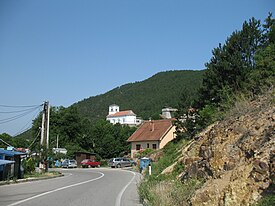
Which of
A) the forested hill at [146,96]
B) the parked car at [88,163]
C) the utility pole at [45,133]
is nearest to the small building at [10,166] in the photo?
the utility pole at [45,133]

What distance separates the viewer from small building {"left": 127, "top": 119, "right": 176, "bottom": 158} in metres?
56.0

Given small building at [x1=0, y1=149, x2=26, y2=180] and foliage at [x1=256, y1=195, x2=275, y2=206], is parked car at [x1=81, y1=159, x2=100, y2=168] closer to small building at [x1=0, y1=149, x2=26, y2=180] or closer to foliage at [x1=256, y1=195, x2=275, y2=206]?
small building at [x1=0, y1=149, x2=26, y2=180]

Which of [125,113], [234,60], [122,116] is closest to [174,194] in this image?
[234,60]

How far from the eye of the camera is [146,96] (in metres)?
154

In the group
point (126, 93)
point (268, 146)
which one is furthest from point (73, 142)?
point (126, 93)

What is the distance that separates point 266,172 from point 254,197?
552 mm

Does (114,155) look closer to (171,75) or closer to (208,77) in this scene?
(208,77)

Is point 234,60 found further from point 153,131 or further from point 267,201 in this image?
point 153,131

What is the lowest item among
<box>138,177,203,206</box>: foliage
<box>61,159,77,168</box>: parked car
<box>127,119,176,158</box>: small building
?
<box>61,159,77,168</box>: parked car

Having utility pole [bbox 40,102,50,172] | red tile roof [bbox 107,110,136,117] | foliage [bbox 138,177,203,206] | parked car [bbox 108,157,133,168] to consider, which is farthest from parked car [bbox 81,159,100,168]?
red tile roof [bbox 107,110,136,117]

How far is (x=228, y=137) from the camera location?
9680 millimetres

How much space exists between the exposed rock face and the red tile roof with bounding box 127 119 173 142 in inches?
1787

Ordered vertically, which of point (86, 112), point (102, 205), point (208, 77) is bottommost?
point (102, 205)

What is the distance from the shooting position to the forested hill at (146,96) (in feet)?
435
